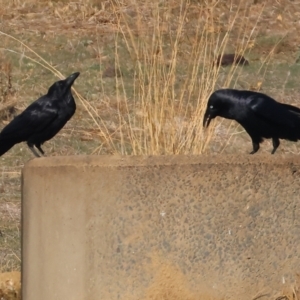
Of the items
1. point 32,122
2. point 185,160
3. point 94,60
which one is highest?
point 185,160

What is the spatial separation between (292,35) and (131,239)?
10093 millimetres

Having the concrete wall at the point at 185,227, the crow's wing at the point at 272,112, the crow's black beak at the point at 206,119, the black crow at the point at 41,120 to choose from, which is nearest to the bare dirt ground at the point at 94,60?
the black crow at the point at 41,120

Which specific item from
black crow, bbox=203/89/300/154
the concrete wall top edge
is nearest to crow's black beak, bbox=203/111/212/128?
black crow, bbox=203/89/300/154

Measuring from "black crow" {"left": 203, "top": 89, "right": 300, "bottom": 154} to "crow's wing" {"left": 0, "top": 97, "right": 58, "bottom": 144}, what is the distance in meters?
1.21

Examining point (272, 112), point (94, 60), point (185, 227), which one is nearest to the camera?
point (185, 227)

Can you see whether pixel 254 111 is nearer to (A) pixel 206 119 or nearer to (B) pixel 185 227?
(A) pixel 206 119

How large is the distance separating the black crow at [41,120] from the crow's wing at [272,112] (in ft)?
4.53

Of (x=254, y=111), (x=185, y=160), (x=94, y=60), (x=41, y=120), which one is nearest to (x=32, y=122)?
(x=41, y=120)

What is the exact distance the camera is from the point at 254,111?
4.93 metres

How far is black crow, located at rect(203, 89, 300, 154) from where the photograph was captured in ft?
16.1

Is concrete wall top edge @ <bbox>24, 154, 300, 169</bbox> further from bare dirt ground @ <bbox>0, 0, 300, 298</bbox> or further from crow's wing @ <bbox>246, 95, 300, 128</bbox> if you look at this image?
bare dirt ground @ <bbox>0, 0, 300, 298</bbox>

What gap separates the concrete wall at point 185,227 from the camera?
3828 millimetres

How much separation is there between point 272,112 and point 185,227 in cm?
129

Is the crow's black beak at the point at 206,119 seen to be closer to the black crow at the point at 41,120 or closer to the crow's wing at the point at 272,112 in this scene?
the crow's wing at the point at 272,112
